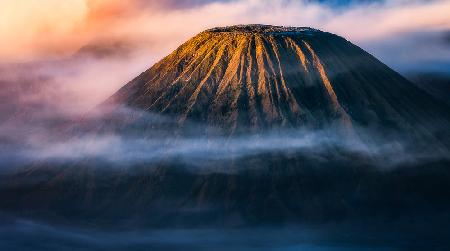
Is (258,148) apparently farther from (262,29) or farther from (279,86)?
(262,29)

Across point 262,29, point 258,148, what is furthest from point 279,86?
point 258,148

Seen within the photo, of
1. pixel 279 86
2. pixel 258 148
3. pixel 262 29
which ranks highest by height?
pixel 262 29

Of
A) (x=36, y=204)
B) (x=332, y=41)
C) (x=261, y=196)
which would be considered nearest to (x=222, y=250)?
(x=261, y=196)

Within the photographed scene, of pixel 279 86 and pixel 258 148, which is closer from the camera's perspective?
pixel 258 148

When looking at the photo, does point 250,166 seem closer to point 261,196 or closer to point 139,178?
point 261,196

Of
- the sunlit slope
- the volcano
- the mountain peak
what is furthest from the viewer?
the mountain peak
